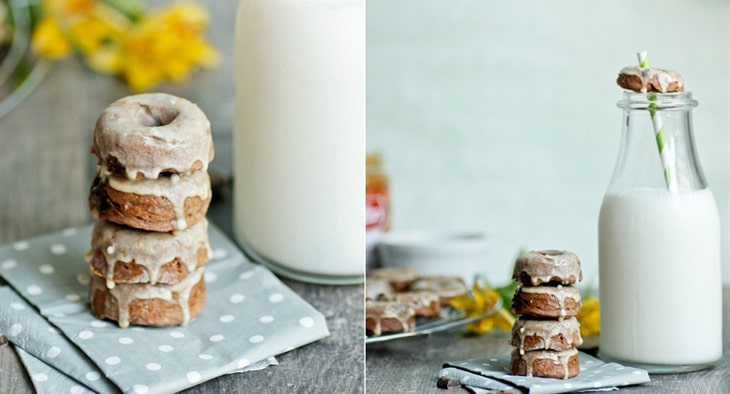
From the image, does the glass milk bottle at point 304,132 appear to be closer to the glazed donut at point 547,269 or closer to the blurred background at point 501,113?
the glazed donut at point 547,269

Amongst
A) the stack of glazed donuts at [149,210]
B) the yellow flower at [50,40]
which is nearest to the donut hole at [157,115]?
the stack of glazed donuts at [149,210]

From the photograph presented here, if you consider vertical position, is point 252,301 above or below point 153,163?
below

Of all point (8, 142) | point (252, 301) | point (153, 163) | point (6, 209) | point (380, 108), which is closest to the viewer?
point (153, 163)

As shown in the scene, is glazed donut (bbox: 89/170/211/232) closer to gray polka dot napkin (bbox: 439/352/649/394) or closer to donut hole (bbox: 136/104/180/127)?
donut hole (bbox: 136/104/180/127)

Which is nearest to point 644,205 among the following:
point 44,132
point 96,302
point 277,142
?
point 277,142

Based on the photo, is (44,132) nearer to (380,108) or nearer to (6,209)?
(6,209)

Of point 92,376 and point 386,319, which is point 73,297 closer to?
point 92,376
